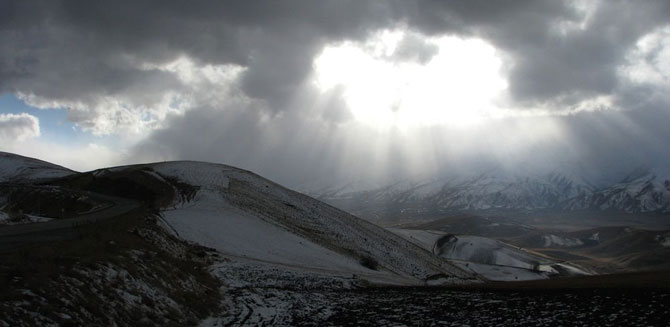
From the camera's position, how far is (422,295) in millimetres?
31438

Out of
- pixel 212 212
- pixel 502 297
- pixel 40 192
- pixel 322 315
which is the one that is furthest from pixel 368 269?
pixel 40 192

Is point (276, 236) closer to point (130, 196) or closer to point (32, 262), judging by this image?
point (130, 196)

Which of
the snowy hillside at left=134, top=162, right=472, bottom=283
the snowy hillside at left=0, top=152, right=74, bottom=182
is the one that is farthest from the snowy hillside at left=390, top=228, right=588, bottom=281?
the snowy hillside at left=0, top=152, right=74, bottom=182

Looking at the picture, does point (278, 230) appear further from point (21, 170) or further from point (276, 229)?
point (21, 170)

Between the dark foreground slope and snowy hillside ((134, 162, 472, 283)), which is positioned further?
snowy hillside ((134, 162, 472, 283))

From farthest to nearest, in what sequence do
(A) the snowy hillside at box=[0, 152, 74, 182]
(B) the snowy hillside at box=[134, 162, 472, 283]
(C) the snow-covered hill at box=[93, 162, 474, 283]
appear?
(A) the snowy hillside at box=[0, 152, 74, 182]
(B) the snowy hillside at box=[134, 162, 472, 283]
(C) the snow-covered hill at box=[93, 162, 474, 283]

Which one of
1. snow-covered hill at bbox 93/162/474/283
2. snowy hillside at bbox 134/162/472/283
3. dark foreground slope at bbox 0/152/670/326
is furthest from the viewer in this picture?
snowy hillside at bbox 134/162/472/283

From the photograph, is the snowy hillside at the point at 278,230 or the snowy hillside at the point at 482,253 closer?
the snowy hillside at the point at 278,230

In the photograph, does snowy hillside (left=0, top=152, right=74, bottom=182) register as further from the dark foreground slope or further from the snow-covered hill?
the dark foreground slope

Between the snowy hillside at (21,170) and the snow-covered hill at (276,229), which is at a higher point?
the snowy hillside at (21,170)

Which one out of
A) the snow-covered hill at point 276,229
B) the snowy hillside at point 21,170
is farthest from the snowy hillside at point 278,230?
the snowy hillside at point 21,170

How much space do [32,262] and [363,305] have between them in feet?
56.8

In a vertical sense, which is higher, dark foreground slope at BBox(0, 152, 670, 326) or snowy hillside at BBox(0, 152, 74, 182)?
snowy hillside at BBox(0, 152, 74, 182)

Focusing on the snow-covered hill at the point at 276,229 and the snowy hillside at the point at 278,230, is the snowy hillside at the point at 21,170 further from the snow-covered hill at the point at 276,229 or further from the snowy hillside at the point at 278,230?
the snowy hillside at the point at 278,230
